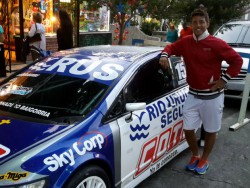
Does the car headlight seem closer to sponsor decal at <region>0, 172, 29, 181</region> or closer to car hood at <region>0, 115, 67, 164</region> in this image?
sponsor decal at <region>0, 172, 29, 181</region>

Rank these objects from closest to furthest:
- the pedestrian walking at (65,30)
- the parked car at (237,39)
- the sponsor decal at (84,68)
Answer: the sponsor decal at (84,68), the parked car at (237,39), the pedestrian walking at (65,30)

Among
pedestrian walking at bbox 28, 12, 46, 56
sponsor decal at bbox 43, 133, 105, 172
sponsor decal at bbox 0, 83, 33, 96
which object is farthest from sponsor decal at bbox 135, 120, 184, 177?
pedestrian walking at bbox 28, 12, 46, 56

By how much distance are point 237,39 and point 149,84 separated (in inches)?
189

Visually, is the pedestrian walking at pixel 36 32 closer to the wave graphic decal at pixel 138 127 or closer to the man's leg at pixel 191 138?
the man's leg at pixel 191 138

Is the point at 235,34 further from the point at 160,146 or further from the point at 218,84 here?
the point at 160,146

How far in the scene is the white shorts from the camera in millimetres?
3641

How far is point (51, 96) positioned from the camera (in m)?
3.06

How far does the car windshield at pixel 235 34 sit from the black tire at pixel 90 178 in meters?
5.73

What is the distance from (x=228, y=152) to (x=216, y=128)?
1.07 metres

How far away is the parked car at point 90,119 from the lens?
2320 mm

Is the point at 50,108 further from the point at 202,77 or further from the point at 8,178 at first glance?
the point at 202,77

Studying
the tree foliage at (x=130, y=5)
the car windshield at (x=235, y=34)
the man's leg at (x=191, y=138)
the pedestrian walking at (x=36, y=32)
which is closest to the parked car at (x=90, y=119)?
the man's leg at (x=191, y=138)

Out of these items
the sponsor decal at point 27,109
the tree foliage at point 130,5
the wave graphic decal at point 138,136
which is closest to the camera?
the sponsor decal at point 27,109

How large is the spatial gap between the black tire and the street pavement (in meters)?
0.94
